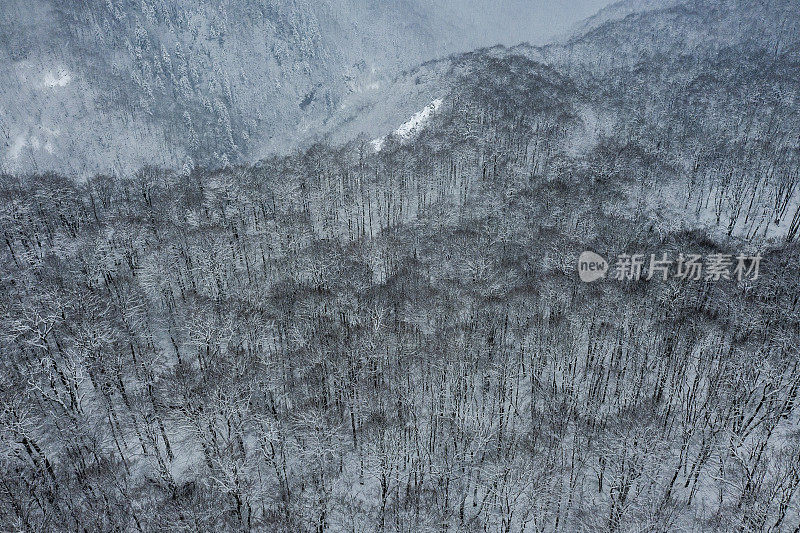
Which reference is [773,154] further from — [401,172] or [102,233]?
[102,233]

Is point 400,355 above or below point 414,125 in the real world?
below

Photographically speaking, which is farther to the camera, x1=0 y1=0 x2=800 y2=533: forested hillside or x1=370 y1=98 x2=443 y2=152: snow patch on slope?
x1=370 y1=98 x2=443 y2=152: snow patch on slope

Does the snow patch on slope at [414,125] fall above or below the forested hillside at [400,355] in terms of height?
above

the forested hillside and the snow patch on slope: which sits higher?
the snow patch on slope

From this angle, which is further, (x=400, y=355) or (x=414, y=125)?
(x=414, y=125)

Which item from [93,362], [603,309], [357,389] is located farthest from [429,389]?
[93,362]
